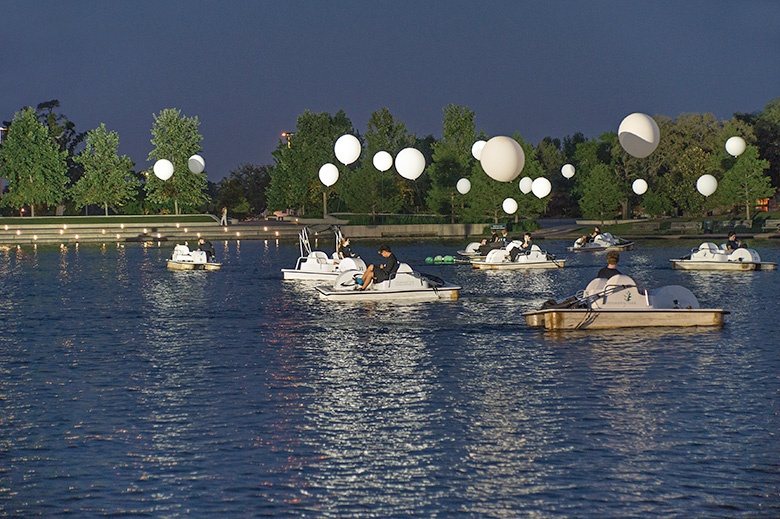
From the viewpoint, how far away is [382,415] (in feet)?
55.0

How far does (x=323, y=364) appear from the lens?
22.1m

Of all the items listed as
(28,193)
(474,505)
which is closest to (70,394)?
(474,505)

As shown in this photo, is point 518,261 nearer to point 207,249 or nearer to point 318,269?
point 318,269

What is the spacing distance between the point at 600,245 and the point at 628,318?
136 feet

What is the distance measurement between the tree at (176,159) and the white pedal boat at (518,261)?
67.1 meters

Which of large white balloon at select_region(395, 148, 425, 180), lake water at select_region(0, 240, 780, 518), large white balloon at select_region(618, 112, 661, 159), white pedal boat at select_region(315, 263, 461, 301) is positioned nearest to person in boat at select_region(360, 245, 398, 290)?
white pedal boat at select_region(315, 263, 461, 301)

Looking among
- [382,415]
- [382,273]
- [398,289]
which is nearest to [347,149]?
[382,273]

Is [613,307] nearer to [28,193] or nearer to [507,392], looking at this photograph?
[507,392]

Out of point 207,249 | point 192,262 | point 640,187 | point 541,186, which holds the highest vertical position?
point 640,187

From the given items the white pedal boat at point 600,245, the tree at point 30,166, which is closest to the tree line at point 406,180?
the tree at point 30,166

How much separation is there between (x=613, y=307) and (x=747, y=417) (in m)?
9.00

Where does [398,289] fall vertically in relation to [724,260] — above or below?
below

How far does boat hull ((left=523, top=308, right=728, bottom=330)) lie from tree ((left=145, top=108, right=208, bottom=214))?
89.4 m

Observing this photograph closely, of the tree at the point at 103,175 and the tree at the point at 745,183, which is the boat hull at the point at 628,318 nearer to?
the tree at the point at 745,183
